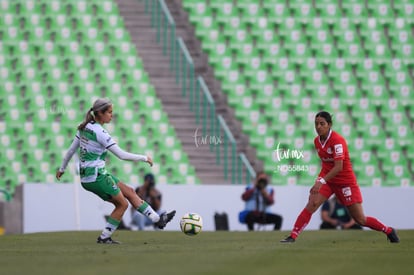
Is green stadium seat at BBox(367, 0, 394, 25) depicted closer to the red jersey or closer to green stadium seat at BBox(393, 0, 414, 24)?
green stadium seat at BBox(393, 0, 414, 24)

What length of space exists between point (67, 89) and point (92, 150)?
37.9ft

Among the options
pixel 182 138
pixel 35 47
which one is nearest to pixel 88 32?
pixel 35 47

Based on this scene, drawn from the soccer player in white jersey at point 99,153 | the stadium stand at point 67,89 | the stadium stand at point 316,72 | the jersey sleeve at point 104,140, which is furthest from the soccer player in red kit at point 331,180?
the stadium stand at point 316,72

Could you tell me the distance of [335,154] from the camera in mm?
14297

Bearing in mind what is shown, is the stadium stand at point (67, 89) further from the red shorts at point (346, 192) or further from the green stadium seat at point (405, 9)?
the red shorts at point (346, 192)

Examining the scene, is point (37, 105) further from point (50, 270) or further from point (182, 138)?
point (50, 270)

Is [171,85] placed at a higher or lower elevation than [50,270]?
higher

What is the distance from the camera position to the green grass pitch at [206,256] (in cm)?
972

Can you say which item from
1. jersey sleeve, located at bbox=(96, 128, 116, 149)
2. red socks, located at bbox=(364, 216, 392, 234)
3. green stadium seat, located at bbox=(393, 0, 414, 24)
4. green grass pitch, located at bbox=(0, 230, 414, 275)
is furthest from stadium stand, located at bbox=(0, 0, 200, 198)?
red socks, located at bbox=(364, 216, 392, 234)

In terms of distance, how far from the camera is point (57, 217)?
73.1ft

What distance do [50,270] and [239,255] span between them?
2.66 meters

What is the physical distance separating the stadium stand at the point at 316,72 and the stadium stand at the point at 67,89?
1.99 m

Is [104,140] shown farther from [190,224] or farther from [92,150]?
[190,224]

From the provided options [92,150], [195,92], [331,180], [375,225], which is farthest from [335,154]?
[195,92]
